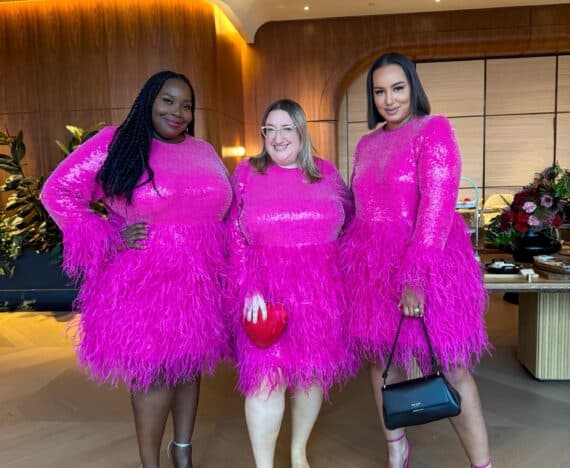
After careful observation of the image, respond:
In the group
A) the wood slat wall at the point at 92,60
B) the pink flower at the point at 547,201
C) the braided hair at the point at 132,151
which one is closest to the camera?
the braided hair at the point at 132,151

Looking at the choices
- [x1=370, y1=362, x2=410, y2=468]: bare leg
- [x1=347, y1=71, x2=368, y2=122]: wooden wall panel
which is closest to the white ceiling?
[x1=347, y1=71, x2=368, y2=122]: wooden wall panel

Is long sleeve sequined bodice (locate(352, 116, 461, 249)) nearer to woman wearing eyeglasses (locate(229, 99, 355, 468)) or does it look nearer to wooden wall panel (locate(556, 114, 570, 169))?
woman wearing eyeglasses (locate(229, 99, 355, 468))

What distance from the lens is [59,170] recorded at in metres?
1.64

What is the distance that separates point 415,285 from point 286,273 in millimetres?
426

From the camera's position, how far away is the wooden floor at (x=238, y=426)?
6.98ft

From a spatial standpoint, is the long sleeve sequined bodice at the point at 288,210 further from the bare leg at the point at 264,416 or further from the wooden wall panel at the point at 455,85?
the wooden wall panel at the point at 455,85

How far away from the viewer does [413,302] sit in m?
1.55

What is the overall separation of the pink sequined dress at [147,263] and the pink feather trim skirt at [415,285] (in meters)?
0.52

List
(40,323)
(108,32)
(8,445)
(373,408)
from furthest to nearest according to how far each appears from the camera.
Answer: (108,32) → (40,323) → (373,408) → (8,445)

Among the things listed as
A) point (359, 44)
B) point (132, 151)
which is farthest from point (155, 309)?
point (359, 44)

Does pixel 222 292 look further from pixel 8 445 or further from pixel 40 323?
pixel 40 323

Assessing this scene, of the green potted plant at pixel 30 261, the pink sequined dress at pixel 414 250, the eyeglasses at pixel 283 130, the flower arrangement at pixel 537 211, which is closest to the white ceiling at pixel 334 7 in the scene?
the green potted plant at pixel 30 261

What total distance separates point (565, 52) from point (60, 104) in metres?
6.79

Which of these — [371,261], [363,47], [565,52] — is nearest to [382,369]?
[371,261]
